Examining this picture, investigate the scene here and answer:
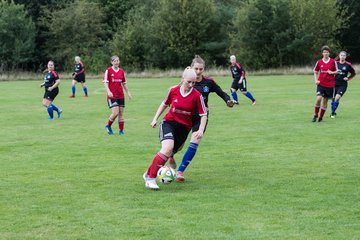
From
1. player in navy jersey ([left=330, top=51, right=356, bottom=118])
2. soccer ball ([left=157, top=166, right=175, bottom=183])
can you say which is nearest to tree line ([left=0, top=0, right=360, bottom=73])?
player in navy jersey ([left=330, top=51, right=356, bottom=118])

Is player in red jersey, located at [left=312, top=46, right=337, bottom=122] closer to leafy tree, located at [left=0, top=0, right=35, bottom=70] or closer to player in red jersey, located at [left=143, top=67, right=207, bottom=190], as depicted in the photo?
player in red jersey, located at [left=143, top=67, right=207, bottom=190]

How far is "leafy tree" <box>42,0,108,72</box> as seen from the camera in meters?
64.1

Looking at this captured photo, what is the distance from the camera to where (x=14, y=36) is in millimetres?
63312

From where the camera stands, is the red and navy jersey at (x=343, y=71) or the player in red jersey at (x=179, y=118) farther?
the red and navy jersey at (x=343, y=71)

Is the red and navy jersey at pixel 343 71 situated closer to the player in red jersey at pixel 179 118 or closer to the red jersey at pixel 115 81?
the red jersey at pixel 115 81

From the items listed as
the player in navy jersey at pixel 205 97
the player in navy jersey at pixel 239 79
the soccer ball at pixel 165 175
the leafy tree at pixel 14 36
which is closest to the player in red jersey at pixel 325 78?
the player in navy jersey at pixel 239 79

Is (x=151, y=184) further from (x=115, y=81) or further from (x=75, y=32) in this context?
(x=75, y=32)

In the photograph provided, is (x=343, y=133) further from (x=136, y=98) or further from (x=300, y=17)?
(x=300, y=17)

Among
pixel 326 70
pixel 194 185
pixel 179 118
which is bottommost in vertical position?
pixel 194 185

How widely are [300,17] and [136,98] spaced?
34.1 meters

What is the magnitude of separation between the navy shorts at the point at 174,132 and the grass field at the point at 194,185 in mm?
666

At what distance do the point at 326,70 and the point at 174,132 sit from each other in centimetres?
946

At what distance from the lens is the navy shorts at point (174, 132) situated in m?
9.12

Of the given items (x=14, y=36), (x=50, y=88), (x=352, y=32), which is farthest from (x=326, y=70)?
(x=14, y=36)
